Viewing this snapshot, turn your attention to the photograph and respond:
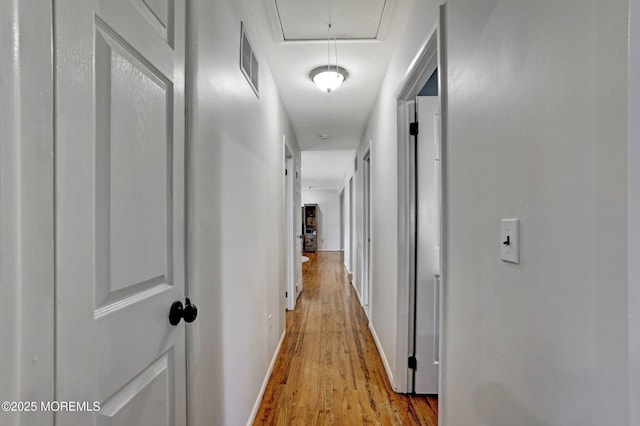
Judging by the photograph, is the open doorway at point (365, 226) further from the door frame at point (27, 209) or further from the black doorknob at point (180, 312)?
the door frame at point (27, 209)

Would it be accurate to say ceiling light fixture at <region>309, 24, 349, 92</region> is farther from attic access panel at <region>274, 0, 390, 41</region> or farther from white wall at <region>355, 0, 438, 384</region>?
white wall at <region>355, 0, 438, 384</region>

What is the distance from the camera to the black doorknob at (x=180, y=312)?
89 cm

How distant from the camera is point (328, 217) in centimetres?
1166

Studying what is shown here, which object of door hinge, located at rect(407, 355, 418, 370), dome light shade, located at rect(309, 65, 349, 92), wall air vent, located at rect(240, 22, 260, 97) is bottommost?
door hinge, located at rect(407, 355, 418, 370)

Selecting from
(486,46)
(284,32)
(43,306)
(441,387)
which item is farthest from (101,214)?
(284,32)

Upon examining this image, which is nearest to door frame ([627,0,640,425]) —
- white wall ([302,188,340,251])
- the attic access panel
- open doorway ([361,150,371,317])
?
the attic access panel

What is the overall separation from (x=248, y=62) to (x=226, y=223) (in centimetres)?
104

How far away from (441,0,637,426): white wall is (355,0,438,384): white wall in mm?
658

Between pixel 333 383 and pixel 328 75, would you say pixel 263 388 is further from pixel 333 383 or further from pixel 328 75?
pixel 328 75

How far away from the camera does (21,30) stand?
438 mm

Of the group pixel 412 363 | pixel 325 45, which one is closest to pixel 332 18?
pixel 325 45

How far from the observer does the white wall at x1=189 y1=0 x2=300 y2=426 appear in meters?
1.10

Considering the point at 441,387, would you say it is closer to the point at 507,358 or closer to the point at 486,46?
the point at 507,358

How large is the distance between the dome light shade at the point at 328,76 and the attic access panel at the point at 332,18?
0.30 metres
